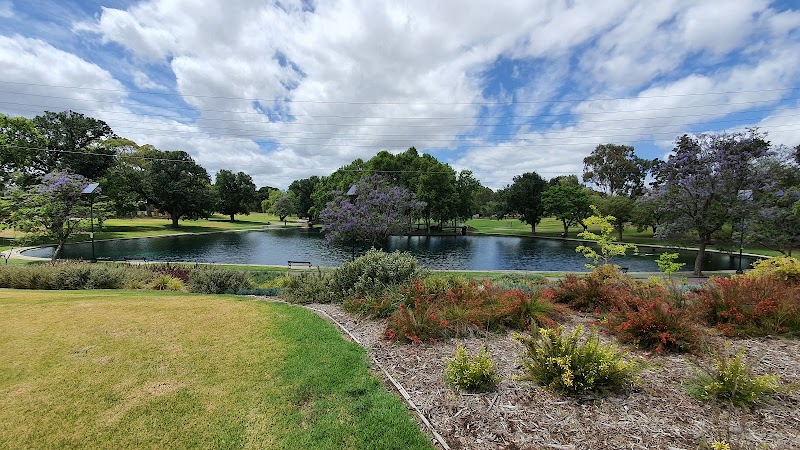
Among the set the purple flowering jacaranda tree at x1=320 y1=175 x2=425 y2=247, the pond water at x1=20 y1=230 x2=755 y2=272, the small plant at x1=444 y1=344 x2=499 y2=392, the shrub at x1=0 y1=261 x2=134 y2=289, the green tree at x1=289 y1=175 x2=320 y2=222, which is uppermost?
the green tree at x1=289 y1=175 x2=320 y2=222

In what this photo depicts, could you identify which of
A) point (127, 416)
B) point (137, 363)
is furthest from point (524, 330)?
point (137, 363)

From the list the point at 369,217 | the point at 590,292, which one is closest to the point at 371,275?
the point at 590,292

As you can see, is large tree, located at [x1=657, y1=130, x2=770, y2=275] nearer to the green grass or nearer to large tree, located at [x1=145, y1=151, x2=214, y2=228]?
the green grass

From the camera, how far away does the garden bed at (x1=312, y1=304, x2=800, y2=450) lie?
120 inches

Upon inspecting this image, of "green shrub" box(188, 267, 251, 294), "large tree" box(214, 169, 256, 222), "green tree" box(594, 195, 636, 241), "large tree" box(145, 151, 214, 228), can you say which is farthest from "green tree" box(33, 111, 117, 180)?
"green tree" box(594, 195, 636, 241)

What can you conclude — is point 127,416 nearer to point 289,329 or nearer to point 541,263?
point 289,329

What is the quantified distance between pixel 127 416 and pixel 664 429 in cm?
525

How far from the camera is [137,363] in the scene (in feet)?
15.3

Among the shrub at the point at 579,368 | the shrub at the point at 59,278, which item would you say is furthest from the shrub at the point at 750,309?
the shrub at the point at 59,278

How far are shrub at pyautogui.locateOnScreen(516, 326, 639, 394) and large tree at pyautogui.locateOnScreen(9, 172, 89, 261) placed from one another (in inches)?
1082

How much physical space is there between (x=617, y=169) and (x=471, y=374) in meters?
65.5

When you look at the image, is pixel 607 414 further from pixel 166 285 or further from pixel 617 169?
pixel 617 169

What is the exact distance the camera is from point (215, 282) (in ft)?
38.0

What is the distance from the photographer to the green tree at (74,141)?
138ft
